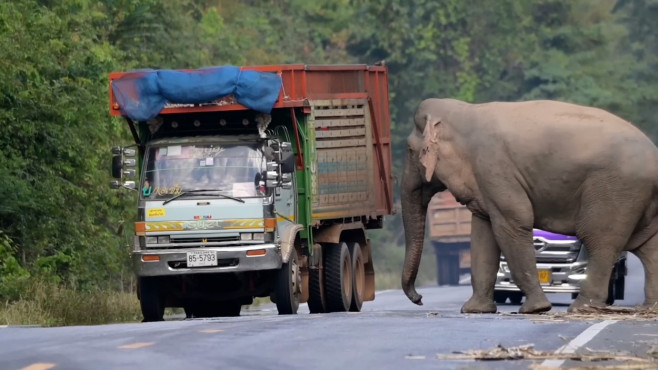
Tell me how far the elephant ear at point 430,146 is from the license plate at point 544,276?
21.8 ft

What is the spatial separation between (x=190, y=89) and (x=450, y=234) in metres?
25.1

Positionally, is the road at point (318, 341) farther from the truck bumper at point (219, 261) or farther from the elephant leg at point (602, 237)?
the elephant leg at point (602, 237)

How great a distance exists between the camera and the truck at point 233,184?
2170 centimetres

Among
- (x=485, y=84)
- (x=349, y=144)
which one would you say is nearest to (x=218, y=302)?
(x=349, y=144)

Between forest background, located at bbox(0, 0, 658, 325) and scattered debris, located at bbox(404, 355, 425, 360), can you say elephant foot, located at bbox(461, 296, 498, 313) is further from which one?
scattered debris, located at bbox(404, 355, 425, 360)

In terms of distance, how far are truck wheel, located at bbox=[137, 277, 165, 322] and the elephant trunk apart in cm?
326

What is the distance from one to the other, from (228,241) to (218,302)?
280 centimetres

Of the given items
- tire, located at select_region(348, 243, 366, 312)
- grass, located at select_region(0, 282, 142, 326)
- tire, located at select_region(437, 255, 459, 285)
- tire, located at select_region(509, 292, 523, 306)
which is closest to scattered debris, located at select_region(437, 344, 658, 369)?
grass, located at select_region(0, 282, 142, 326)

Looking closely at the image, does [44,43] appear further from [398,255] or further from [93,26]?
[398,255]

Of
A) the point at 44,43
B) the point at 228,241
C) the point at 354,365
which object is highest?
the point at 44,43

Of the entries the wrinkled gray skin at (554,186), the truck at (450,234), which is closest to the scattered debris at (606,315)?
the wrinkled gray skin at (554,186)

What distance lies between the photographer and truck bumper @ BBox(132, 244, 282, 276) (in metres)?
21.6

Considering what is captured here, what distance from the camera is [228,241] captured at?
71.2ft

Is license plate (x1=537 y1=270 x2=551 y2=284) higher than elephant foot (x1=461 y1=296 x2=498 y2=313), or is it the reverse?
license plate (x1=537 y1=270 x2=551 y2=284)
